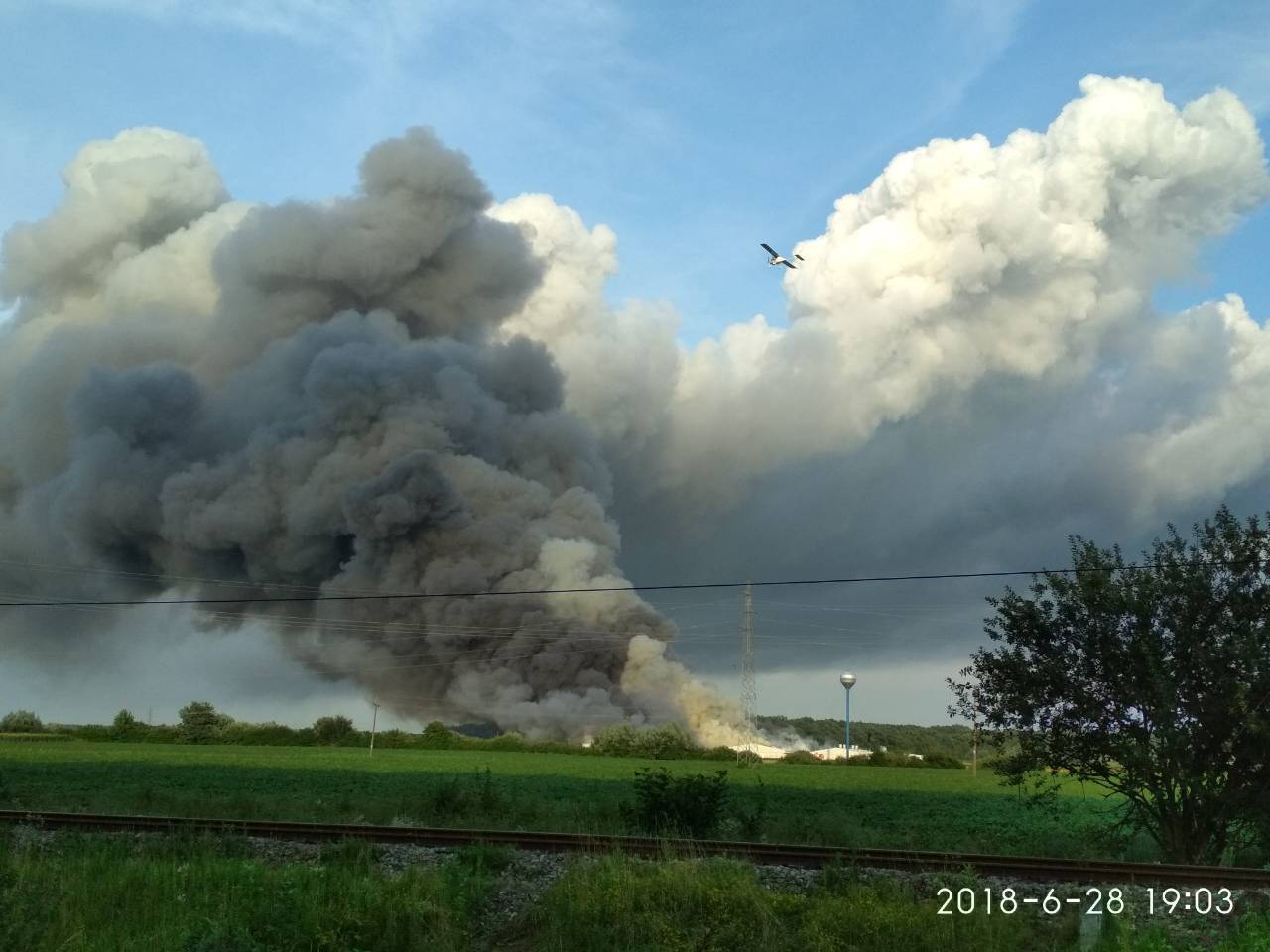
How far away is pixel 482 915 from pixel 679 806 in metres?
6.44

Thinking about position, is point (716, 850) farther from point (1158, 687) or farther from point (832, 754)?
point (832, 754)

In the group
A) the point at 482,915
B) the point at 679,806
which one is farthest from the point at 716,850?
the point at 679,806

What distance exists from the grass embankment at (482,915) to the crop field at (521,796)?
521cm

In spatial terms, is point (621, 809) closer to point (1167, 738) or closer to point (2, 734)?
point (1167, 738)

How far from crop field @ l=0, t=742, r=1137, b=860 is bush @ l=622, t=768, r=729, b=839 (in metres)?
0.32

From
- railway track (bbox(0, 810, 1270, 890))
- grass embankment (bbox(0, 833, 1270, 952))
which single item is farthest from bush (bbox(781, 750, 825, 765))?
grass embankment (bbox(0, 833, 1270, 952))

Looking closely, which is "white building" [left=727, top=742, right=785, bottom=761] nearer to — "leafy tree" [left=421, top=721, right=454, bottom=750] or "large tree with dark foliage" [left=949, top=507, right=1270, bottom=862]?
"leafy tree" [left=421, top=721, right=454, bottom=750]

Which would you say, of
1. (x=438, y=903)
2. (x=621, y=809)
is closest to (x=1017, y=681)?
(x=621, y=809)

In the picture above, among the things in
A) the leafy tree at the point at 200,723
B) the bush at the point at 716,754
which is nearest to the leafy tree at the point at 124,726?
the leafy tree at the point at 200,723

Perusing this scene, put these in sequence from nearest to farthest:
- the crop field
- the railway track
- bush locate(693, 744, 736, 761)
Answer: the railway track < the crop field < bush locate(693, 744, 736, 761)

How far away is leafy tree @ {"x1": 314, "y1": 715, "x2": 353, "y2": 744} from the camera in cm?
7462

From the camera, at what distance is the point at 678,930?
10.6 metres

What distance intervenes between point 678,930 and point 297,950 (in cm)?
353

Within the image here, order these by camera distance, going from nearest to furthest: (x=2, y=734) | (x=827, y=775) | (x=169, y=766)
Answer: (x=169, y=766)
(x=827, y=775)
(x=2, y=734)
